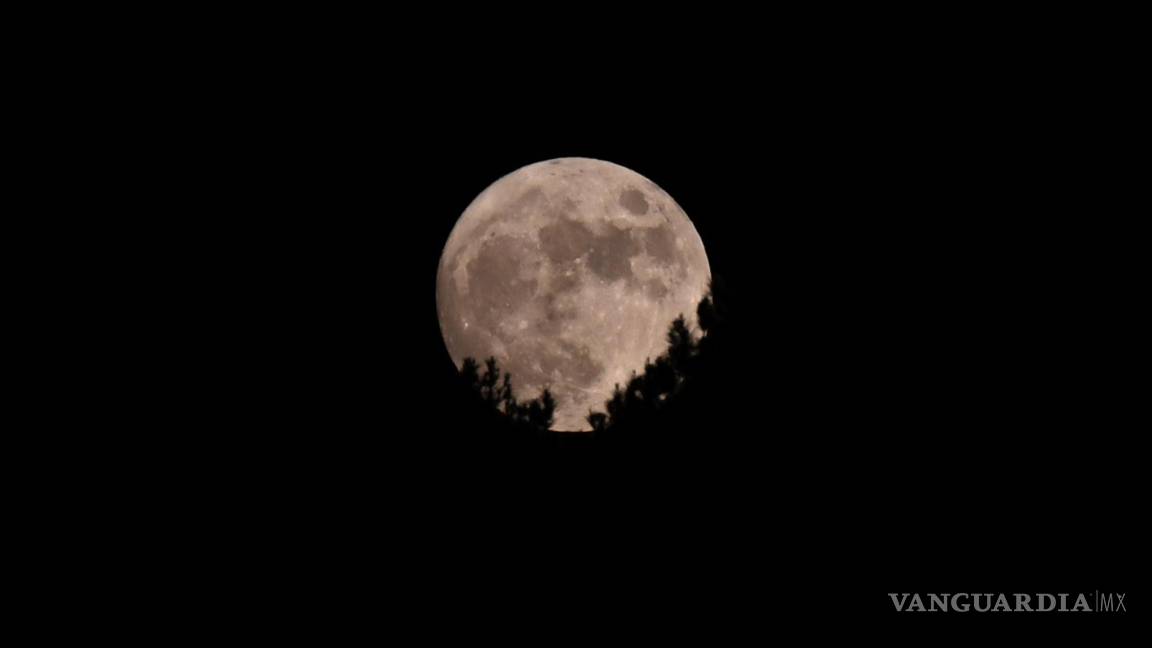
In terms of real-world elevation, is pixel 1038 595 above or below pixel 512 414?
below

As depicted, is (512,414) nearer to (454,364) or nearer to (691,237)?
(454,364)

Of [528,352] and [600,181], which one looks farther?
[600,181]

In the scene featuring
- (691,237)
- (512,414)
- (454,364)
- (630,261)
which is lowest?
(512,414)

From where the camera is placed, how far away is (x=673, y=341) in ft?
27.1

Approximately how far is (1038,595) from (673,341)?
507 centimetres

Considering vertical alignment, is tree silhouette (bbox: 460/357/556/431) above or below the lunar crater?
below

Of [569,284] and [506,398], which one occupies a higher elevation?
[569,284]

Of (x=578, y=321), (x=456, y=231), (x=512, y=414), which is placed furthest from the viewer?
(x=456, y=231)

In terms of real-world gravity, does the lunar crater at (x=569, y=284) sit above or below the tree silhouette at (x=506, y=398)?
above

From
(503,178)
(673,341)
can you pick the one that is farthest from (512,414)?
(503,178)

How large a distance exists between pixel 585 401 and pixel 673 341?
125 centimetres

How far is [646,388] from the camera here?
8297mm

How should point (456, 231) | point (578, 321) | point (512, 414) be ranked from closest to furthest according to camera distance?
1. point (578, 321)
2. point (512, 414)
3. point (456, 231)

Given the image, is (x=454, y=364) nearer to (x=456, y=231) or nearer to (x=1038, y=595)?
(x=456, y=231)
